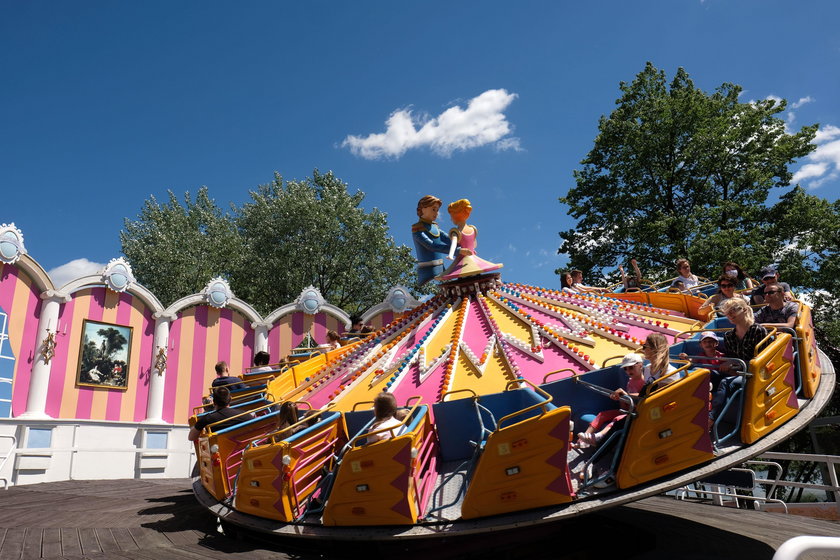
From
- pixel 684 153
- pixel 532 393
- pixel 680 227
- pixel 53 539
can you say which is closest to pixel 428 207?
pixel 532 393

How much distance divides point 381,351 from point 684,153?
1284cm

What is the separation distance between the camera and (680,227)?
49.0ft

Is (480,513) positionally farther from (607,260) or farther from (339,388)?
(607,260)

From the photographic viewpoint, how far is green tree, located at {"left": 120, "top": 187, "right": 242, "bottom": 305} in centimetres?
2241

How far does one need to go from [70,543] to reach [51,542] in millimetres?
162

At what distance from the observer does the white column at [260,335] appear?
37.5 ft

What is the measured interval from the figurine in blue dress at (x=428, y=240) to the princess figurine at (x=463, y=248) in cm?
10

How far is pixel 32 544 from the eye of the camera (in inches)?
166

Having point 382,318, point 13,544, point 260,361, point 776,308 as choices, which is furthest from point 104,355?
point 776,308

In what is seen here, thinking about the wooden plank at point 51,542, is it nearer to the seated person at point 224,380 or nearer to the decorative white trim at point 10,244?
the seated person at point 224,380

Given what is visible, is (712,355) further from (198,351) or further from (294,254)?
(294,254)

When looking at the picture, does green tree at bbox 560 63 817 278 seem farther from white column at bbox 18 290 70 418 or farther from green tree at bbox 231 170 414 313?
white column at bbox 18 290 70 418

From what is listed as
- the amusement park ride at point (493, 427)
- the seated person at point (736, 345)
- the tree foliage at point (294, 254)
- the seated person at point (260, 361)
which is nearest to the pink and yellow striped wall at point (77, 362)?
the seated person at point (260, 361)

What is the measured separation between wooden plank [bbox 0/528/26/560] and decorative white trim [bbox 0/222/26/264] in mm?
5458
